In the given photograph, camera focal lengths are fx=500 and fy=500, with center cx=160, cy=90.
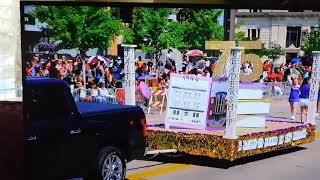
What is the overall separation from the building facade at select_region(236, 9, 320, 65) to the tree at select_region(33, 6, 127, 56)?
40.0 m

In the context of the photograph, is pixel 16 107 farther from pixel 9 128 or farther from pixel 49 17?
pixel 49 17

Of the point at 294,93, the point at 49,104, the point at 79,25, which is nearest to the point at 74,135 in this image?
the point at 49,104

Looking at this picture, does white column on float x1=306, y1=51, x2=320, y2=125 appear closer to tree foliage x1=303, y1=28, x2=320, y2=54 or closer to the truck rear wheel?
the truck rear wheel

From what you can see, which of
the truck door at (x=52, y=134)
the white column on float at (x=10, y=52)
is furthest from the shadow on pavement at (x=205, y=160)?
the white column on float at (x=10, y=52)

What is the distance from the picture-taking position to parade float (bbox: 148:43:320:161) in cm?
897

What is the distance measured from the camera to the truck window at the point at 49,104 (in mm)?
6277

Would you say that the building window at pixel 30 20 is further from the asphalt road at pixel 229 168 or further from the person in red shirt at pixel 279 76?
the asphalt road at pixel 229 168

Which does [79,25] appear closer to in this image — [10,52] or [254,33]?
[10,52]

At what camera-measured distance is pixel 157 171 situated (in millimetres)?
8898

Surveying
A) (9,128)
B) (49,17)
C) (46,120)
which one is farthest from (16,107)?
(49,17)

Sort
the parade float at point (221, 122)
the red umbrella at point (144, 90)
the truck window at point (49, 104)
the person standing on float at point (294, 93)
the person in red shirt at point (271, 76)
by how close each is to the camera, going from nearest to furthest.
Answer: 1. the truck window at point (49, 104)
2. the parade float at point (221, 122)
3. the person standing on float at point (294, 93)
4. the red umbrella at point (144, 90)
5. the person in red shirt at point (271, 76)

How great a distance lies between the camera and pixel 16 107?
5199 mm

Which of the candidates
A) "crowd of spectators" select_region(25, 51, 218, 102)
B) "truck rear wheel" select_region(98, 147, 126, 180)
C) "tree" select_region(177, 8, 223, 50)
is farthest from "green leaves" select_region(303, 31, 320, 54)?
"truck rear wheel" select_region(98, 147, 126, 180)

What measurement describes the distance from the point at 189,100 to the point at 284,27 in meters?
61.7
